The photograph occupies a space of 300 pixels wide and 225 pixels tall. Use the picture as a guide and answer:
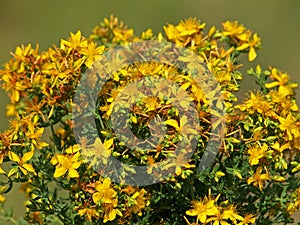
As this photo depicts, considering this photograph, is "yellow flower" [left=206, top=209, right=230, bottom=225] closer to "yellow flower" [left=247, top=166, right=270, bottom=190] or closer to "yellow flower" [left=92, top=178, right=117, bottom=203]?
"yellow flower" [left=247, top=166, right=270, bottom=190]

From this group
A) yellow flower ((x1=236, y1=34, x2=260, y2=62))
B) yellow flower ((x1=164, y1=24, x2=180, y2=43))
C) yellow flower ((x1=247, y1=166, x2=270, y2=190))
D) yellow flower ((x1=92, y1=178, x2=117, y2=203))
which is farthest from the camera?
yellow flower ((x1=236, y1=34, x2=260, y2=62))

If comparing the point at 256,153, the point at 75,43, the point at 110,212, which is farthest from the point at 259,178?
the point at 75,43

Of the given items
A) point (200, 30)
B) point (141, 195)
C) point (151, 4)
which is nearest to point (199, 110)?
point (141, 195)

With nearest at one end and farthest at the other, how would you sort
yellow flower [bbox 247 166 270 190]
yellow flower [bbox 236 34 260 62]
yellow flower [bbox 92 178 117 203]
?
yellow flower [bbox 92 178 117 203] < yellow flower [bbox 247 166 270 190] < yellow flower [bbox 236 34 260 62]

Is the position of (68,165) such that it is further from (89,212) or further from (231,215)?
(231,215)

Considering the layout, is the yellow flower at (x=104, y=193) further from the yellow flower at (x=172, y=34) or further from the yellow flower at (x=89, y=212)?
the yellow flower at (x=172, y=34)

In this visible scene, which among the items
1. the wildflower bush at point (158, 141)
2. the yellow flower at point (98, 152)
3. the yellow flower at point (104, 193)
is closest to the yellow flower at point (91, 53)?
the wildflower bush at point (158, 141)

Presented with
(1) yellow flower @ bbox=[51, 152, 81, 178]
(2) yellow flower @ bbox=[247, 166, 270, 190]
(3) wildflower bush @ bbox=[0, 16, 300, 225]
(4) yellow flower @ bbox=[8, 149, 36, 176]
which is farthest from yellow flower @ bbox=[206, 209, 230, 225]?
(4) yellow flower @ bbox=[8, 149, 36, 176]

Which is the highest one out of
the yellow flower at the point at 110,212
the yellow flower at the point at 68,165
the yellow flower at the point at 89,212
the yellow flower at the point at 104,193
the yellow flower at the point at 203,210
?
the yellow flower at the point at 68,165
